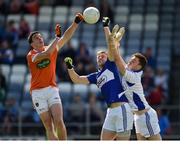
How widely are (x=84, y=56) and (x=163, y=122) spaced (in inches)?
158

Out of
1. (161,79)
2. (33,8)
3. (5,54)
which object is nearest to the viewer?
(161,79)

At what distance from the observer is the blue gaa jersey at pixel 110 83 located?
1659 centimetres

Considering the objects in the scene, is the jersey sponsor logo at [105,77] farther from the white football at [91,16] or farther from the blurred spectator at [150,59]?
the blurred spectator at [150,59]

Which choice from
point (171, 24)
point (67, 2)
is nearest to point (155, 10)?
point (171, 24)

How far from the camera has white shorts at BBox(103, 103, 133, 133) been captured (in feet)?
54.0

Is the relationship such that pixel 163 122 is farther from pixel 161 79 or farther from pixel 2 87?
pixel 2 87

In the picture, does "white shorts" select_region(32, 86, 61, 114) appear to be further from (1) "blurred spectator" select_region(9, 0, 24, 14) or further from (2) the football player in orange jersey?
(1) "blurred spectator" select_region(9, 0, 24, 14)

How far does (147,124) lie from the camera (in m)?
17.2

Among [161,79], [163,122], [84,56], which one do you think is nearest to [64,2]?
[84,56]

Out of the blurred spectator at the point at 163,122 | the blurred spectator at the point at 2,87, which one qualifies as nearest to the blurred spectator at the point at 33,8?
the blurred spectator at the point at 2,87

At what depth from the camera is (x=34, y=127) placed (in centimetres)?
2445

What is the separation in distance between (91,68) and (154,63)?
2398 mm

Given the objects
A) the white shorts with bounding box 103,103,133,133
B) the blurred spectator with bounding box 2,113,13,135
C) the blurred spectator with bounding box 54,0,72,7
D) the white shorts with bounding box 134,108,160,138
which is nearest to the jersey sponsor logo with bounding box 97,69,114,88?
the white shorts with bounding box 103,103,133,133

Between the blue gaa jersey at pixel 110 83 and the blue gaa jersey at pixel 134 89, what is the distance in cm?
20
